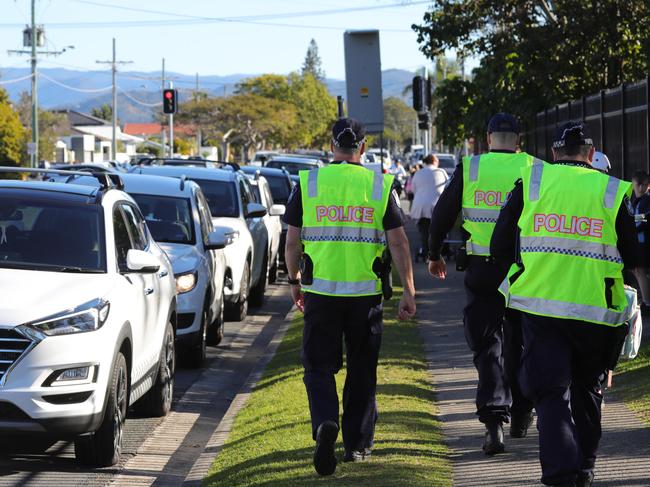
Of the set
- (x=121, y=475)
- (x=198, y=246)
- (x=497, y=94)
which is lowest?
(x=121, y=475)

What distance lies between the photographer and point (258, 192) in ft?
67.7

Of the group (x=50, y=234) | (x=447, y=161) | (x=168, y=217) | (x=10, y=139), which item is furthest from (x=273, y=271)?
(x=10, y=139)

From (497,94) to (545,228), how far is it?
2335cm

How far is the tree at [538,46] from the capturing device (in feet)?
Result: 86.3

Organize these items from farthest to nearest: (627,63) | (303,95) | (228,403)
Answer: (303,95) → (627,63) → (228,403)

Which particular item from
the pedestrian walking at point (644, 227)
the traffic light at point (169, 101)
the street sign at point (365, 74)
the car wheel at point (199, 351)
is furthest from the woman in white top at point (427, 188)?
the traffic light at point (169, 101)

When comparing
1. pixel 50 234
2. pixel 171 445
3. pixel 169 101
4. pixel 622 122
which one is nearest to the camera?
pixel 50 234

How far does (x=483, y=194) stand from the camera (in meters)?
8.16

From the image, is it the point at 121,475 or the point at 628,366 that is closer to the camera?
the point at 121,475

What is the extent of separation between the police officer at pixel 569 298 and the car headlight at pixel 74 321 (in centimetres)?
249

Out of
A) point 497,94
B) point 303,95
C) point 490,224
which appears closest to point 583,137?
point 490,224

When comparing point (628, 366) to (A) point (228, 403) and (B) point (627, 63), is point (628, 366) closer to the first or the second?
(A) point (228, 403)

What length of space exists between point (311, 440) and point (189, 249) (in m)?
5.05

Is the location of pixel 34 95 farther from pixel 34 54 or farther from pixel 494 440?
pixel 494 440
